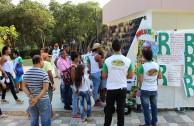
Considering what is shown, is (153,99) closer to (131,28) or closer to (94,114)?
(94,114)

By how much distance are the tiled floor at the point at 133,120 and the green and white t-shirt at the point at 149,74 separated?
39.6 inches

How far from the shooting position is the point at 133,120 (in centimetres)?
643

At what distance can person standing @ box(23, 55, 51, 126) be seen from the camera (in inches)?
177

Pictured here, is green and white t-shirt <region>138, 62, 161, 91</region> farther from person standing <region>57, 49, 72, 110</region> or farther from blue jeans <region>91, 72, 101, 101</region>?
person standing <region>57, 49, 72, 110</region>

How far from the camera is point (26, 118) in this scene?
270 inches

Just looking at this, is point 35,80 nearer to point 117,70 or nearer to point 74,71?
point 117,70

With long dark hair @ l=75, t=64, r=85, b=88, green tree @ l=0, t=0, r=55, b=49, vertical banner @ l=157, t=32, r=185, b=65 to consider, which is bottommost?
long dark hair @ l=75, t=64, r=85, b=88

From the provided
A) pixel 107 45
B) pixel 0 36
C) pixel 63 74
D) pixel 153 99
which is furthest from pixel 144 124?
pixel 0 36

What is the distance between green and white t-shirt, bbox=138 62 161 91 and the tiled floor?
39.6 inches

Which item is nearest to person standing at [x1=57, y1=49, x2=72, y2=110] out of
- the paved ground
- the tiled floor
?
the paved ground

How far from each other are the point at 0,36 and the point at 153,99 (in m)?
24.6

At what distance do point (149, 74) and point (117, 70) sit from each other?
787 mm

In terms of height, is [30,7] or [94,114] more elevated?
[30,7]

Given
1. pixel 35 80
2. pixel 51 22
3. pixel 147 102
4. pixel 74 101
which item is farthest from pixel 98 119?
pixel 51 22
